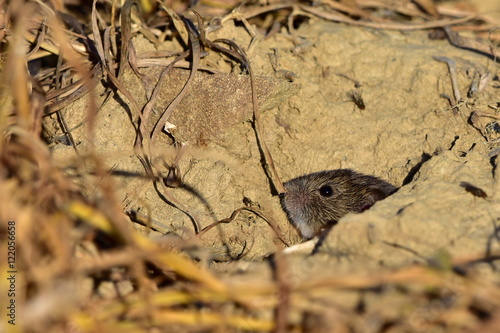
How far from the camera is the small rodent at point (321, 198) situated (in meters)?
4.61

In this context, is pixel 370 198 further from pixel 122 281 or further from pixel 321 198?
pixel 122 281

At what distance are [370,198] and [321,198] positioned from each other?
1.81 ft

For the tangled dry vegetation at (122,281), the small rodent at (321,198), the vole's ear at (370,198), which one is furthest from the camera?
the small rodent at (321,198)

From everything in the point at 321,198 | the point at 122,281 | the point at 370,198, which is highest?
the point at 122,281

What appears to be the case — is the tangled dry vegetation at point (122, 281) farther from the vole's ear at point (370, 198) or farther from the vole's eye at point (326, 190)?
the vole's eye at point (326, 190)

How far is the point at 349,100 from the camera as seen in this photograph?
475 centimetres

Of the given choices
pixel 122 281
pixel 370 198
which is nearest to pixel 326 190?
pixel 370 198

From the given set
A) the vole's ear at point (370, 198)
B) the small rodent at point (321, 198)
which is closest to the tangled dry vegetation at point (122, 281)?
the vole's ear at point (370, 198)

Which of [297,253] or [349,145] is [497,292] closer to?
[297,253]

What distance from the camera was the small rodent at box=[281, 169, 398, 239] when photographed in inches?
181

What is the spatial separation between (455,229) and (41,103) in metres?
2.37

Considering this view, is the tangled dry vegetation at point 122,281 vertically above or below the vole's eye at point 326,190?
above

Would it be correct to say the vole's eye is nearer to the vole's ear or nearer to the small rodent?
the small rodent

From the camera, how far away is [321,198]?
4766 mm
